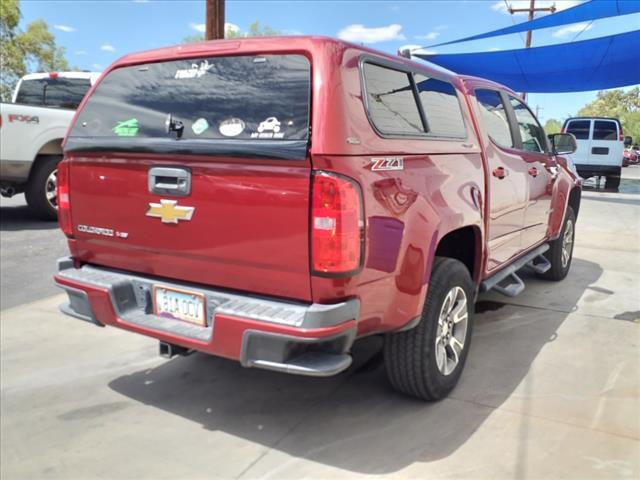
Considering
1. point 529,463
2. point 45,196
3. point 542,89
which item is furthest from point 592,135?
point 529,463

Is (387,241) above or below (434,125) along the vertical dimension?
below

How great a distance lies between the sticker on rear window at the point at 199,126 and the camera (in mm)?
2666

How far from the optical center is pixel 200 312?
2.71m

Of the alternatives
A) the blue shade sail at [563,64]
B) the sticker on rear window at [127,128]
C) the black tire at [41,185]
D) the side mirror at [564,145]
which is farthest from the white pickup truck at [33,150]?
the blue shade sail at [563,64]

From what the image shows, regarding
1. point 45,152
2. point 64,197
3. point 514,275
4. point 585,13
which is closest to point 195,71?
point 64,197

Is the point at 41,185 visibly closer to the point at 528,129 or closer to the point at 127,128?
the point at 127,128

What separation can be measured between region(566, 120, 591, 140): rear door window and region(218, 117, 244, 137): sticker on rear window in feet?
58.8

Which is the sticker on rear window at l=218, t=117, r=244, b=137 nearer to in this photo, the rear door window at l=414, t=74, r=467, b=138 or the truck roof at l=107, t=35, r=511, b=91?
the truck roof at l=107, t=35, r=511, b=91

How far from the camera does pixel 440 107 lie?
340 cm

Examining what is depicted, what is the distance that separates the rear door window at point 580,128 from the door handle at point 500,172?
15.9 meters

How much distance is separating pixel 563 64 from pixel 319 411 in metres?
11.7

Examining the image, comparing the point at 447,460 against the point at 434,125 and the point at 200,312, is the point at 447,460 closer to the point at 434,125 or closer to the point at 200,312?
the point at 200,312

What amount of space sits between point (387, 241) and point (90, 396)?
6.99ft

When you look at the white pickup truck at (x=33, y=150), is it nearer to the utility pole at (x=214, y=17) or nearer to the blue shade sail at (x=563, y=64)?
the utility pole at (x=214, y=17)
